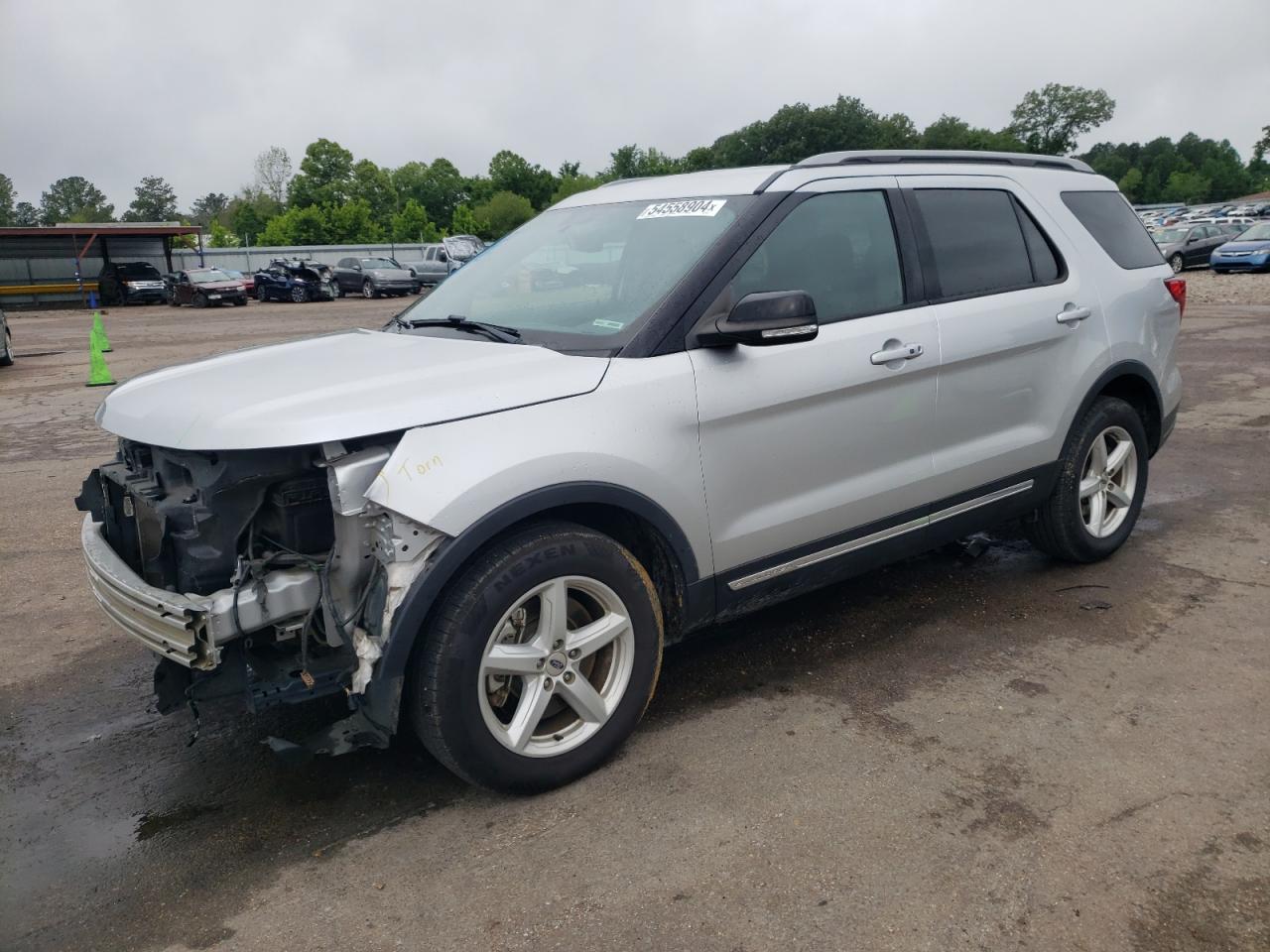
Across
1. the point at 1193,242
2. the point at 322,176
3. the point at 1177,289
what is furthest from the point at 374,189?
the point at 1177,289

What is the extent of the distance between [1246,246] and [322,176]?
70954mm

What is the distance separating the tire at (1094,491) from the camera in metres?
4.83

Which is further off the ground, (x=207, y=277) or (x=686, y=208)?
(x=207, y=277)

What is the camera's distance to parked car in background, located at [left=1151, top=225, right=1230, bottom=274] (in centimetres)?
3173

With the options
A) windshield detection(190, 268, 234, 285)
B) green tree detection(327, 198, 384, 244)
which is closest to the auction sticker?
windshield detection(190, 268, 234, 285)

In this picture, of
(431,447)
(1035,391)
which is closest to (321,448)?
(431,447)

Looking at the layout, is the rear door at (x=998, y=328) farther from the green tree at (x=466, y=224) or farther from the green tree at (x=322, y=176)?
the green tree at (x=322, y=176)

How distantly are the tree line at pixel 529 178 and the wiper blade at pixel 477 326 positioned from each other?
1650 inches

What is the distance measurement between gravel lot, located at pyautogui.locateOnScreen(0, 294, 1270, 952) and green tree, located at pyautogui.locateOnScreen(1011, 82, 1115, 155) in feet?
437

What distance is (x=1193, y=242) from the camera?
32062 millimetres

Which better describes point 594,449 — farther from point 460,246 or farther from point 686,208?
point 460,246

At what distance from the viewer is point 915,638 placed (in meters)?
4.40

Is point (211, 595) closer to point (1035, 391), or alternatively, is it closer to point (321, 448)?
point (321, 448)

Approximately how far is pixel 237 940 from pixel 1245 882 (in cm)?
264
